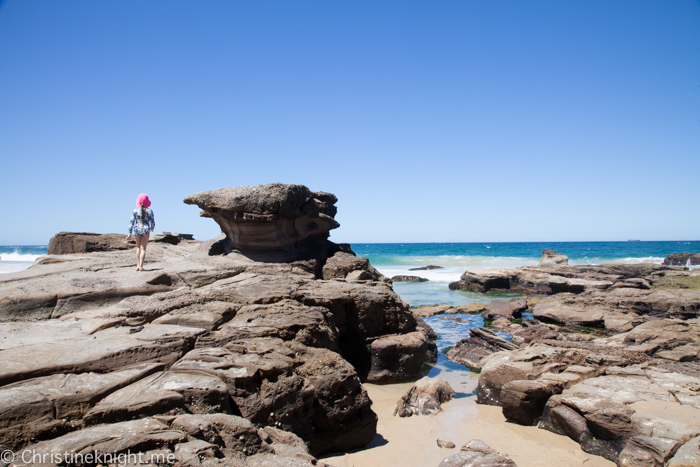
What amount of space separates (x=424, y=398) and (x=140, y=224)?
5223mm

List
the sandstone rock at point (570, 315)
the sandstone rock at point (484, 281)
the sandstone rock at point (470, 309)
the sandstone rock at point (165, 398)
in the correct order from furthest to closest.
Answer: the sandstone rock at point (484, 281)
the sandstone rock at point (470, 309)
the sandstone rock at point (570, 315)
the sandstone rock at point (165, 398)

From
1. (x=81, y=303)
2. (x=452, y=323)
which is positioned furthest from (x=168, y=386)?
(x=452, y=323)

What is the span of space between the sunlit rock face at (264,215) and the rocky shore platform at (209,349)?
0.03 metres

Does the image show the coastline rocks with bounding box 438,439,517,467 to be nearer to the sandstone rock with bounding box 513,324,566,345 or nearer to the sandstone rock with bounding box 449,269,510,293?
the sandstone rock with bounding box 513,324,566,345

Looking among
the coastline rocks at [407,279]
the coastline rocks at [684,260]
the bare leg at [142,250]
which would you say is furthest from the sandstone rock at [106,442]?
the coastline rocks at [684,260]

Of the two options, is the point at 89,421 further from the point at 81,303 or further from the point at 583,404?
the point at 583,404

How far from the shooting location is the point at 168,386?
3193mm

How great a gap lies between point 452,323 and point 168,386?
992cm

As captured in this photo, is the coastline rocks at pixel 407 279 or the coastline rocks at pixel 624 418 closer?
the coastline rocks at pixel 624 418

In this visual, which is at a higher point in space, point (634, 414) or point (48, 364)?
point (48, 364)

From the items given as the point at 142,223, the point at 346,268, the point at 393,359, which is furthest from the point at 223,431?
the point at 346,268

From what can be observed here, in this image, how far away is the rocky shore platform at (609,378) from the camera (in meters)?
4.24

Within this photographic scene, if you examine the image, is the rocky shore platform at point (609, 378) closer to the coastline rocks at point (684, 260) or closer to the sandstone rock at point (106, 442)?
the sandstone rock at point (106, 442)

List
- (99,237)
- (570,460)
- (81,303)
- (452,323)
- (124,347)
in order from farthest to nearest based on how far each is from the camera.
Answer: (452,323), (99,237), (81,303), (570,460), (124,347)
